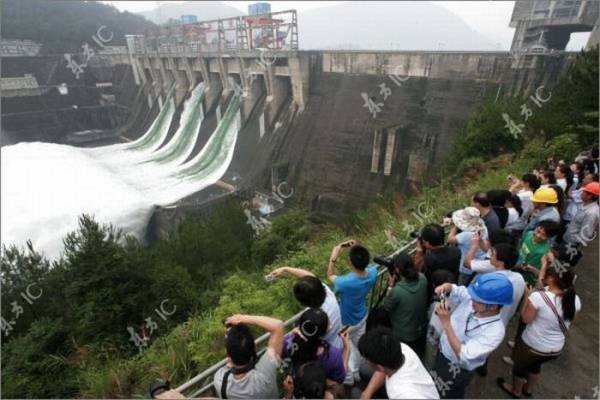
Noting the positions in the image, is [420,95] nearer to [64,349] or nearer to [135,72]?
[64,349]

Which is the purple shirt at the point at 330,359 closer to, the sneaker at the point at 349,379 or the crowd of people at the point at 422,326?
the crowd of people at the point at 422,326

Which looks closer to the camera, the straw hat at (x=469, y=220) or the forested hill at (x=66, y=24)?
the straw hat at (x=469, y=220)

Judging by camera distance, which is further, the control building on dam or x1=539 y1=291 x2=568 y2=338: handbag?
the control building on dam

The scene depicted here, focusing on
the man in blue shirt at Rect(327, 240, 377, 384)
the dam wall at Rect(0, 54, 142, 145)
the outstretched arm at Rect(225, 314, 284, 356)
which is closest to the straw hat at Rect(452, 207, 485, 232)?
the man in blue shirt at Rect(327, 240, 377, 384)

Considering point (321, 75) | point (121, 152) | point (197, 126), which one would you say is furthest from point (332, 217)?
point (121, 152)

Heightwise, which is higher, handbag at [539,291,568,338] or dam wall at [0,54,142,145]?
handbag at [539,291,568,338]

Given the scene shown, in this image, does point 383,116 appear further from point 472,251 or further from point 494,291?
point 494,291

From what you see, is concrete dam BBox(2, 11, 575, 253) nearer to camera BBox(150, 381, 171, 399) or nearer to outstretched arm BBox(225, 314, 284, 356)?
outstretched arm BBox(225, 314, 284, 356)

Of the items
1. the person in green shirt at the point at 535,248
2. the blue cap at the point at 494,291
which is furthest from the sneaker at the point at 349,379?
the person in green shirt at the point at 535,248
